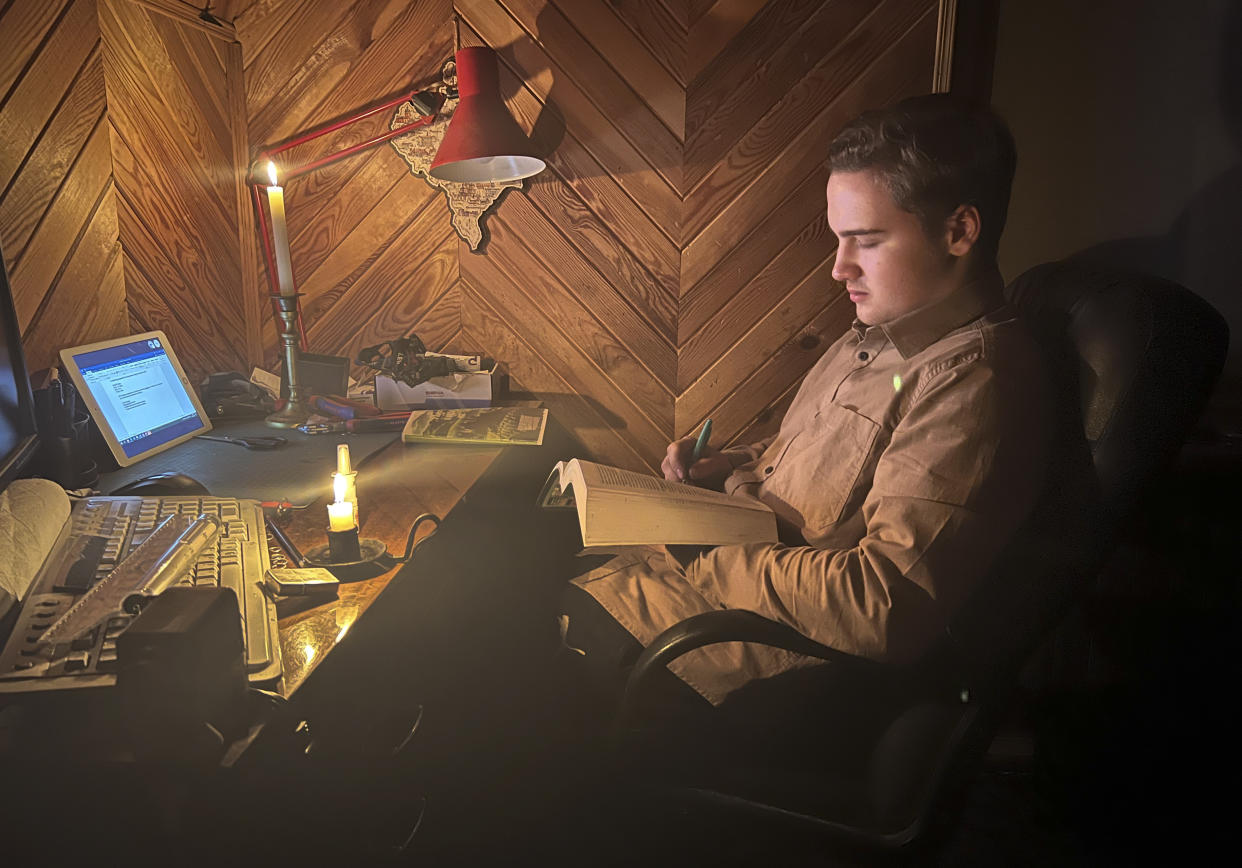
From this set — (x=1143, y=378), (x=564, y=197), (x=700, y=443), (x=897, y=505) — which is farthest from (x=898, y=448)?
(x=564, y=197)

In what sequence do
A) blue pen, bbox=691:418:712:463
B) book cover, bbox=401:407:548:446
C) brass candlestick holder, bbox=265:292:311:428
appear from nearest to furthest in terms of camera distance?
blue pen, bbox=691:418:712:463 → book cover, bbox=401:407:548:446 → brass candlestick holder, bbox=265:292:311:428

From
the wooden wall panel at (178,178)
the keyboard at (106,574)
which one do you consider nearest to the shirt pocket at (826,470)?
the keyboard at (106,574)

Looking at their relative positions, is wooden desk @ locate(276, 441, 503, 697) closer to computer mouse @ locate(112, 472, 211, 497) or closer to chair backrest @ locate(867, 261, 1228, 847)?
computer mouse @ locate(112, 472, 211, 497)

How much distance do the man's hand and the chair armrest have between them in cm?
66

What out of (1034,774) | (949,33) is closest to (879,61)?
(949,33)

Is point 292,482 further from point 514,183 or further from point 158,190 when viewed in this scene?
point 514,183

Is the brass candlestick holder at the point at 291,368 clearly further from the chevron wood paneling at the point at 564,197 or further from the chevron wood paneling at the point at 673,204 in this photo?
the chevron wood paneling at the point at 673,204

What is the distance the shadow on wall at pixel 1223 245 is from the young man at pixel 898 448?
550mm

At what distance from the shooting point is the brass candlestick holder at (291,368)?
1884mm

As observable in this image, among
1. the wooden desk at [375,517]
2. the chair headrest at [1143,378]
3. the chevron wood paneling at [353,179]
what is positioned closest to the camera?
the wooden desk at [375,517]

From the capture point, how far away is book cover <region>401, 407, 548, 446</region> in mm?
1763

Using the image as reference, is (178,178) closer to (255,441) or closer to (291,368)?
(291,368)

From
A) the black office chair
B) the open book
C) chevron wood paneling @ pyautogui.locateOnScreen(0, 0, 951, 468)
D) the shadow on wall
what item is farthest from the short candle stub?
the shadow on wall

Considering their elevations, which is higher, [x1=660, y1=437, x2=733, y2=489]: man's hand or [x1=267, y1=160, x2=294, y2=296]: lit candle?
[x1=267, y1=160, x2=294, y2=296]: lit candle
